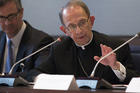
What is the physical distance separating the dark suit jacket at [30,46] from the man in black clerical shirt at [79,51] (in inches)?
7.8

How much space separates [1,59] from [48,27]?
1042 mm

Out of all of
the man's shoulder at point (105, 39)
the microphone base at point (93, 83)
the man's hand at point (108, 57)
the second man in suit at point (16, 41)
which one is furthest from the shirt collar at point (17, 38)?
the microphone base at point (93, 83)

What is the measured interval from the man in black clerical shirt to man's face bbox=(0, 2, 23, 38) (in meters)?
0.45

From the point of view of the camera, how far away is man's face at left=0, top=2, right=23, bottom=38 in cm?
314

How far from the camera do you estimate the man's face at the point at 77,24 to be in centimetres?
274

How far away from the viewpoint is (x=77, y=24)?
9.00ft

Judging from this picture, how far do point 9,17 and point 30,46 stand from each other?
314mm

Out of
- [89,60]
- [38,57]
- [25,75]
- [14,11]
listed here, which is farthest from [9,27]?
[89,60]

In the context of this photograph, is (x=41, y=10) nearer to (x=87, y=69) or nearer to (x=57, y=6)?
(x=57, y=6)

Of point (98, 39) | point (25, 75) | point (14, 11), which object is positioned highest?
point (14, 11)

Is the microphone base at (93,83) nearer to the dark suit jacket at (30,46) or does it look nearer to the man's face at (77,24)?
the man's face at (77,24)

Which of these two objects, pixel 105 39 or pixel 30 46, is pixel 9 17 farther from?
pixel 105 39

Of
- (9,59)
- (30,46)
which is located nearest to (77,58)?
(30,46)

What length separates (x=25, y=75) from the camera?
9.18 feet
